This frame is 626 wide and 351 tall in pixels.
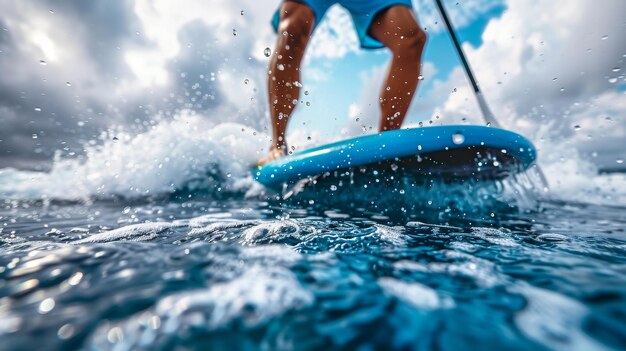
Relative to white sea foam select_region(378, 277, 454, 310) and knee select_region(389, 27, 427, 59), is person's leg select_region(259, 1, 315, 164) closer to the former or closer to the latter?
knee select_region(389, 27, 427, 59)

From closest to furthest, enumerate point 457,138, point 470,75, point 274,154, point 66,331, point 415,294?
point 66,331 → point 415,294 → point 457,138 → point 274,154 → point 470,75

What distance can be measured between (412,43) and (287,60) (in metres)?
0.83

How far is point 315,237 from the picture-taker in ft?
2.54

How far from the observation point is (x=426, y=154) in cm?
136

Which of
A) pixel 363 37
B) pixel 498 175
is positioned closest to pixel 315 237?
pixel 498 175

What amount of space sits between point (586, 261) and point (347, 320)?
0.56m

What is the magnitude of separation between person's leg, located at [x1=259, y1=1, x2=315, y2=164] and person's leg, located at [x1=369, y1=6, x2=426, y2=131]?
0.58 m

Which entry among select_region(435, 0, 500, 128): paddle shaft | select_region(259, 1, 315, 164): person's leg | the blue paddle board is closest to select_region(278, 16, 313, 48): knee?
select_region(259, 1, 315, 164): person's leg

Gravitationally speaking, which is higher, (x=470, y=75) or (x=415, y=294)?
(x=470, y=75)

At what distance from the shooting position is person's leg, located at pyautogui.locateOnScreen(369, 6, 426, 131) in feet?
6.05

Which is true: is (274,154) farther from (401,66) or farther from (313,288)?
(313,288)

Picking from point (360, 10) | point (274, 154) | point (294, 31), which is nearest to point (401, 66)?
point (360, 10)

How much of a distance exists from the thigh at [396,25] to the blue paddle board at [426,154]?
35.2 inches

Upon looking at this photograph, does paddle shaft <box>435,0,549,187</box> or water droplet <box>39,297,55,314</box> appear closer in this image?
water droplet <box>39,297,55,314</box>
